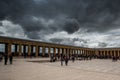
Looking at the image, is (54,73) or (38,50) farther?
(38,50)

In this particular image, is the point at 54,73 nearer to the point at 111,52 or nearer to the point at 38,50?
the point at 38,50

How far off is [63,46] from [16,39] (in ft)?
82.9

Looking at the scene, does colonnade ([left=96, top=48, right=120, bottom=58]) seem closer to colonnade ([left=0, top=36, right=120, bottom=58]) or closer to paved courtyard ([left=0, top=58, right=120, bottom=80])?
colonnade ([left=0, top=36, right=120, bottom=58])

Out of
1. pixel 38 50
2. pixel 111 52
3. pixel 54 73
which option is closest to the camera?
pixel 54 73

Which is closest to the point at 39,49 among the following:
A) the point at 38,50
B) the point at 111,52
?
A: the point at 38,50

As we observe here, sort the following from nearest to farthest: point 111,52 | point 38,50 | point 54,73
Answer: point 54,73 → point 38,50 → point 111,52

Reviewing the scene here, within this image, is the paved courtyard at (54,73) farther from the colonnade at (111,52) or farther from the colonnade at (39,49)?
the colonnade at (111,52)

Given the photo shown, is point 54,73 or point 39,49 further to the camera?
point 39,49

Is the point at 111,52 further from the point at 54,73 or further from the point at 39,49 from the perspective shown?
the point at 54,73

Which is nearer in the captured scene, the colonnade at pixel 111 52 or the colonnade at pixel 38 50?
the colonnade at pixel 38 50

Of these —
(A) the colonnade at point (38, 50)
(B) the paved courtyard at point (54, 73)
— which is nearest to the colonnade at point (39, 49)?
(A) the colonnade at point (38, 50)

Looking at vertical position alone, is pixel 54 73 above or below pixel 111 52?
above

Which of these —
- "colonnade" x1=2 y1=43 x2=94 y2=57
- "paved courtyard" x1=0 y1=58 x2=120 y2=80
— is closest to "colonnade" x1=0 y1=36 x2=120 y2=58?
"colonnade" x1=2 y1=43 x2=94 y2=57

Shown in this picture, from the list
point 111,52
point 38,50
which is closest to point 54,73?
point 38,50
